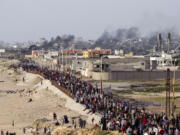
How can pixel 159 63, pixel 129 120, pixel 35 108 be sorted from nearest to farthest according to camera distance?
pixel 129 120
pixel 35 108
pixel 159 63

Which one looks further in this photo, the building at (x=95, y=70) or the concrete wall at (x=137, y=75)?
the concrete wall at (x=137, y=75)

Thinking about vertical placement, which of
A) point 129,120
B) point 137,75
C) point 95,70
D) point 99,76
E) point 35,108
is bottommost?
point 35,108

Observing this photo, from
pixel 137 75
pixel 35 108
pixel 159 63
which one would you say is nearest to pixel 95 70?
pixel 137 75

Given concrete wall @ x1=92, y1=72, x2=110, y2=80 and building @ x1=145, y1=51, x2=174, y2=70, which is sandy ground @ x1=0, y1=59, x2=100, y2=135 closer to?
concrete wall @ x1=92, y1=72, x2=110, y2=80

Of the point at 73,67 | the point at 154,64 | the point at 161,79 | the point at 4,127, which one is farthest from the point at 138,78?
the point at 4,127

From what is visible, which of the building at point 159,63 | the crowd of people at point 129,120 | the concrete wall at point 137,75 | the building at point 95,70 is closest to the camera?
the crowd of people at point 129,120

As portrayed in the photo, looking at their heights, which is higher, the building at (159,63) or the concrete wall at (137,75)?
the building at (159,63)

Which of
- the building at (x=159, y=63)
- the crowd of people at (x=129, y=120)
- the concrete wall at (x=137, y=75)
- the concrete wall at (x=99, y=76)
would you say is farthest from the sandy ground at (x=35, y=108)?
the building at (x=159, y=63)

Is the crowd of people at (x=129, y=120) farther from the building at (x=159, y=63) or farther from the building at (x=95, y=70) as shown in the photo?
the building at (x=159, y=63)

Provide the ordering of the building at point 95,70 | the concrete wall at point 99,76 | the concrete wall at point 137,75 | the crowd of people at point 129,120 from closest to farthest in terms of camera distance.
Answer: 1. the crowd of people at point 129,120
2. the concrete wall at point 99,76
3. the building at point 95,70
4. the concrete wall at point 137,75

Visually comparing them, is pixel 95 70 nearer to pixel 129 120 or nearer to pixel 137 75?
pixel 137 75

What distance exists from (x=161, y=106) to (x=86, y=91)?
6.60m

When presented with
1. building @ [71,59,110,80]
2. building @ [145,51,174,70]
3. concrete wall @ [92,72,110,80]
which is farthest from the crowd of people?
building @ [145,51,174,70]

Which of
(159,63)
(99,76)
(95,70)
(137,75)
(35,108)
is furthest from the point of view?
(159,63)
